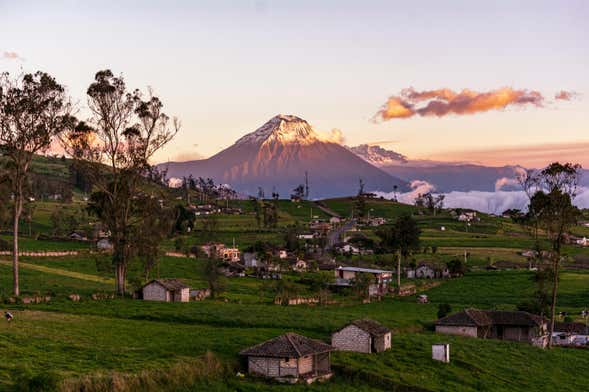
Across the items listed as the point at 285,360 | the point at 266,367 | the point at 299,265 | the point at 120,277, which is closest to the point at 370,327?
the point at 285,360

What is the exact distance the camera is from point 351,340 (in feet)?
158

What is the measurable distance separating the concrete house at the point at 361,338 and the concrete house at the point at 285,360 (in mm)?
5956

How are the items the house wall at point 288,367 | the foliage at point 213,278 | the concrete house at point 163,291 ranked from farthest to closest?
1. the foliage at point 213,278
2. the concrete house at point 163,291
3. the house wall at point 288,367

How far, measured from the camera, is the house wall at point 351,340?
47.7 m

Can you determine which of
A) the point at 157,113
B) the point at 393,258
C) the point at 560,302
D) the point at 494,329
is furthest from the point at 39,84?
the point at 393,258

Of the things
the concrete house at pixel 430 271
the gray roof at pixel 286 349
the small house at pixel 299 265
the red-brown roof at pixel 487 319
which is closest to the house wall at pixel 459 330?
the red-brown roof at pixel 487 319

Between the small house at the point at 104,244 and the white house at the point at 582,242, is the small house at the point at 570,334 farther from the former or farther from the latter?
the white house at the point at 582,242

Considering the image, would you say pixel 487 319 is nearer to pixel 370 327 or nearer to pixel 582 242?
pixel 370 327

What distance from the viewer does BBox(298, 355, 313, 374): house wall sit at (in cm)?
4106

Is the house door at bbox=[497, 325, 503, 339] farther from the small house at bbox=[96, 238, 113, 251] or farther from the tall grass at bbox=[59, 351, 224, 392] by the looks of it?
the small house at bbox=[96, 238, 113, 251]

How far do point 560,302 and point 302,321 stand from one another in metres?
39.0

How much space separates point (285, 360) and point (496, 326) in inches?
1134

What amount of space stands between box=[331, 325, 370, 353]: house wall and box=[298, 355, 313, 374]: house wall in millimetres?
6404

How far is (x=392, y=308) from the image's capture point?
7894cm
